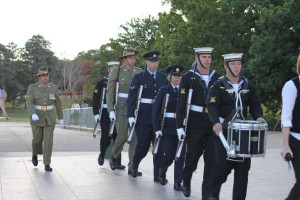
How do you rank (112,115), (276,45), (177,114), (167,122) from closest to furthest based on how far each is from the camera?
(177,114), (167,122), (112,115), (276,45)

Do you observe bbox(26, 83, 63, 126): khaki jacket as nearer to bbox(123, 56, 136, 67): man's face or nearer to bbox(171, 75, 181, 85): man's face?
bbox(123, 56, 136, 67): man's face

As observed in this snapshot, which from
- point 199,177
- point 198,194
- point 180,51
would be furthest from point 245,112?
point 180,51

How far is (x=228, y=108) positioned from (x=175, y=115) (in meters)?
2.03

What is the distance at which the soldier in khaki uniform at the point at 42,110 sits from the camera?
34.6 ft

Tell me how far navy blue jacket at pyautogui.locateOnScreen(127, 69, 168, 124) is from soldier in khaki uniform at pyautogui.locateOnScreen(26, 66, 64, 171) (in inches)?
76.5

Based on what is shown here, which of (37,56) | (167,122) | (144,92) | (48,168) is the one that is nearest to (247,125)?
(167,122)

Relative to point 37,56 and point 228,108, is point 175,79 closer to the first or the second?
point 228,108

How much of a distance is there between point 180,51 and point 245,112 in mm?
28950

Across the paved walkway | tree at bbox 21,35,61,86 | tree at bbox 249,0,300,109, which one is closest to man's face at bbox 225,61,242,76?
the paved walkway

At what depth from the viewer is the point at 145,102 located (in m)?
9.43

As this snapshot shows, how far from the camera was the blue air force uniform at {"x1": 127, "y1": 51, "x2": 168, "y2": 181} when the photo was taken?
367 inches

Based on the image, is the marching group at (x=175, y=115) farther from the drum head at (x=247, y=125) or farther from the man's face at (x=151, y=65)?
the drum head at (x=247, y=125)

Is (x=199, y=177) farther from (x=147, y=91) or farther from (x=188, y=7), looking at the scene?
(x=188, y=7)

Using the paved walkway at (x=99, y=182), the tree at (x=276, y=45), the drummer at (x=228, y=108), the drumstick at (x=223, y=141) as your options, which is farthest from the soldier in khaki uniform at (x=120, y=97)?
the tree at (x=276, y=45)
